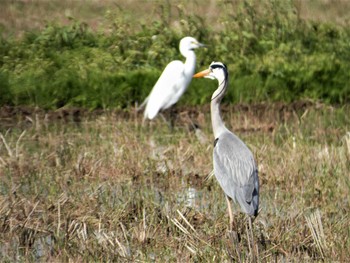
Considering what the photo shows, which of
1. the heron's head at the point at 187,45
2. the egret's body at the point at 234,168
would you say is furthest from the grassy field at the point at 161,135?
the heron's head at the point at 187,45

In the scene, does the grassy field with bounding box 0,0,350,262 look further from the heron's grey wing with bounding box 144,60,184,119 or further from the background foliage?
the heron's grey wing with bounding box 144,60,184,119

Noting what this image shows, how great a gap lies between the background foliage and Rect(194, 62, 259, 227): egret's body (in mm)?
4334

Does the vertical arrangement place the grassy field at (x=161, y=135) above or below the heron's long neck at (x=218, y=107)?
below

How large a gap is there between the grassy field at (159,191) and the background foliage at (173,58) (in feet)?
2.15

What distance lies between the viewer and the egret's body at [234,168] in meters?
5.07

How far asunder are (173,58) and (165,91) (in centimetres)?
196

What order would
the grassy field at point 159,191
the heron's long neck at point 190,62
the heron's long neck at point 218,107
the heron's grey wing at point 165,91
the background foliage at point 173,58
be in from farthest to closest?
1. the heron's long neck at point 190,62
2. the background foliage at point 173,58
3. the heron's grey wing at point 165,91
4. the heron's long neck at point 218,107
5. the grassy field at point 159,191

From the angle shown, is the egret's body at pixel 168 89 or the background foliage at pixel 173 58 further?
the background foliage at pixel 173 58

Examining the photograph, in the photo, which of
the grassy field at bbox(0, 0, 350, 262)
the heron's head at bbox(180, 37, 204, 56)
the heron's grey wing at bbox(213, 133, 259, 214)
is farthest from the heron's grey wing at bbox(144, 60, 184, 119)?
the heron's grey wing at bbox(213, 133, 259, 214)

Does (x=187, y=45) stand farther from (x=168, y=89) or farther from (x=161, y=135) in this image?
(x=161, y=135)

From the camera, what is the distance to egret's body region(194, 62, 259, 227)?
507cm

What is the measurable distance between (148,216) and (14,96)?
181 inches

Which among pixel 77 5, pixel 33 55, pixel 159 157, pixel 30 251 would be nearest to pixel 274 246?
pixel 30 251

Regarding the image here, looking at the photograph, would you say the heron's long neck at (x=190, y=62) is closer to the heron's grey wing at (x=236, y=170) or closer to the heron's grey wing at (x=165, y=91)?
the heron's grey wing at (x=165, y=91)
